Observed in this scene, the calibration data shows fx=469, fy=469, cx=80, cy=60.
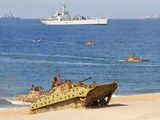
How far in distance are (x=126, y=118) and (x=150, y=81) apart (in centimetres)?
3147

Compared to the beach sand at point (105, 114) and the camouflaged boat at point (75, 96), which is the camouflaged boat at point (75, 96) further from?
the beach sand at point (105, 114)

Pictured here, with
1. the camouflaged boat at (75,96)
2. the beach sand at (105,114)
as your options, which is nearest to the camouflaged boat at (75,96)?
the camouflaged boat at (75,96)

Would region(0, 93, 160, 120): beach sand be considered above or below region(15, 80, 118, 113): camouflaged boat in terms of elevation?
below

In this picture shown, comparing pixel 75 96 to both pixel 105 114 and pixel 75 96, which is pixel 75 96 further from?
pixel 105 114

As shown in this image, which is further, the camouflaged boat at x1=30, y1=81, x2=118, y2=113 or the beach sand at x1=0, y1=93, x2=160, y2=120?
the camouflaged boat at x1=30, y1=81, x2=118, y2=113

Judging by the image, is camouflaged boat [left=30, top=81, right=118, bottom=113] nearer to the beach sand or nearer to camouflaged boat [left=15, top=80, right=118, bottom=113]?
camouflaged boat [left=15, top=80, right=118, bottom=113]

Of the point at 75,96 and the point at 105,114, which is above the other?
the point at 75,96

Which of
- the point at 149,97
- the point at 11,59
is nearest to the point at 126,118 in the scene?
the point at 149,97

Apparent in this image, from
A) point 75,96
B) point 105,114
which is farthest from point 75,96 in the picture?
point 105,114

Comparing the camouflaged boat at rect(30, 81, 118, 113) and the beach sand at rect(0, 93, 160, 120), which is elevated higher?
the camouflaged boat at rect(30, 81, 118, 113)

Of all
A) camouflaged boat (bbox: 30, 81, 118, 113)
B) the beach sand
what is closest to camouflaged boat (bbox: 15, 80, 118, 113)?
camouflaged boat (bbox: 30, 81, 118, 113)

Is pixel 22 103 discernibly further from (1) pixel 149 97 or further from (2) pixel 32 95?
(1) pixel 149 97

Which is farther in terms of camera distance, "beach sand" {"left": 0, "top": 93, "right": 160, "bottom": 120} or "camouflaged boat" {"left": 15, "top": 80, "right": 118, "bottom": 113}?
"camouflaged boat" {"left": 15, "top": 80, "right": 118, "bottom": 113}

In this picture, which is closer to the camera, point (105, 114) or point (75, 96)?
point (105, 114)
